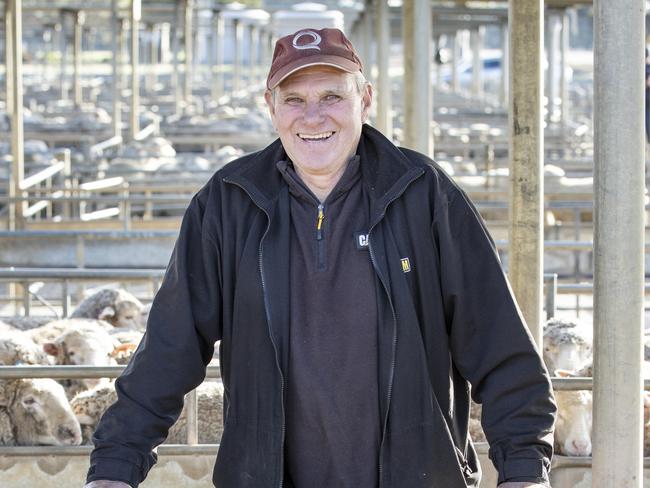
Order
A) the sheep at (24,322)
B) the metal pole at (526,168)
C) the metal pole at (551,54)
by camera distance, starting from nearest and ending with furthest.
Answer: the metal pole at (526,168)
the sheep at (24,322)
the metal pole at (551,54)

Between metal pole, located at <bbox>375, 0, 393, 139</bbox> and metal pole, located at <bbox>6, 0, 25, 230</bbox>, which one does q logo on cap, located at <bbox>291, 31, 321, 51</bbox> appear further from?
metal pole, located at <bbox>6, 0, 25, 230</bbox>

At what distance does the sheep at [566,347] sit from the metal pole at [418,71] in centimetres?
142

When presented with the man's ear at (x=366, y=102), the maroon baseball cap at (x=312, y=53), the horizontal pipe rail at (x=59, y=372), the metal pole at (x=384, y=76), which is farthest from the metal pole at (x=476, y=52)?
the maroon baseball cap at (x=312, y=53)

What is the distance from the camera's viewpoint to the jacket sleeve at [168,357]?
8.71 ft

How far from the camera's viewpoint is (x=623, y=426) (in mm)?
2850

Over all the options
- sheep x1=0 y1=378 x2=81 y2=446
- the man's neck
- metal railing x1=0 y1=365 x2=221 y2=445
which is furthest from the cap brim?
sheep x1=0 y1=378 x2=81 y2=446

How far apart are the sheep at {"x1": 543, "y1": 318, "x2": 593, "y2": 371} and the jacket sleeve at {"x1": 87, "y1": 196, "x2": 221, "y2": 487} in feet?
12.2

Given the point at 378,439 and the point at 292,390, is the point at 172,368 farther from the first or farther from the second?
the point at 378,439

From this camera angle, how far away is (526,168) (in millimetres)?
3830

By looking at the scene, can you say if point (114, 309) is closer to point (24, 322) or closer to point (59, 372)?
→ point (24, 322)

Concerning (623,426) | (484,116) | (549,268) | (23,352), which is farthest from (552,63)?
(623,426)

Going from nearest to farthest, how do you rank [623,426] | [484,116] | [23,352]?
[623,426], [23,352], [484,116]

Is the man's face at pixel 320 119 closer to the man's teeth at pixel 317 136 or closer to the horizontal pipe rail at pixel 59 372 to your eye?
the man's teeth at pixel 317 136

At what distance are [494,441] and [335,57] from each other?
2.85ft
